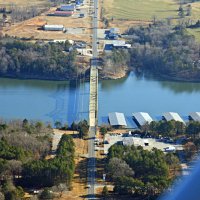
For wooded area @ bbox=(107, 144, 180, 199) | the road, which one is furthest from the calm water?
wooded area @ bbox=(107, 144, 180, 199)

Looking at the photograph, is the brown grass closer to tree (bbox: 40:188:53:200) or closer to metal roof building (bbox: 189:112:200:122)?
tree (bbox: 40:188:53:200)

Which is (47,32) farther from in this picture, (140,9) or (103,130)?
(103,130)

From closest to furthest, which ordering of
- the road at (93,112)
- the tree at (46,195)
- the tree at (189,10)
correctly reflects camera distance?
the tree at (46,195) → the road at (93,112) → the tree at (189,10)

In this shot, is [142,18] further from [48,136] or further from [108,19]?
[48,136]

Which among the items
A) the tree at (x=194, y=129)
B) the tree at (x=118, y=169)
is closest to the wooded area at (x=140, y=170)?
the tree at (x=118, y=169)

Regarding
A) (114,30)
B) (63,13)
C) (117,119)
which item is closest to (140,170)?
(117,119)

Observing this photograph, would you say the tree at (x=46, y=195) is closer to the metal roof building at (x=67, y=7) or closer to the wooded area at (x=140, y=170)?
the wooded area at (x=140, y=170)
